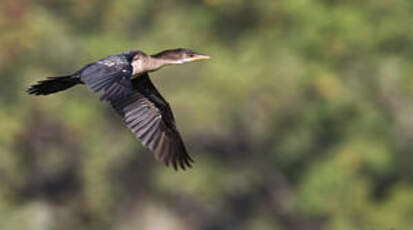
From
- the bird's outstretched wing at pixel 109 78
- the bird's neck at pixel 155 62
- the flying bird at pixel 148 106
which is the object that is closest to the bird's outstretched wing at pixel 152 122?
the flying bird at pixel 148 106

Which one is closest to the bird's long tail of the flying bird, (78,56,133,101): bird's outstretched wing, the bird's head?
the flying bird

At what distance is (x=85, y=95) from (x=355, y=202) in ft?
18.6

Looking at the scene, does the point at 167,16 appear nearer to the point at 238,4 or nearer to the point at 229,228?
the point at 238,4

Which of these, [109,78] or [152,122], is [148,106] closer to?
[152,122]

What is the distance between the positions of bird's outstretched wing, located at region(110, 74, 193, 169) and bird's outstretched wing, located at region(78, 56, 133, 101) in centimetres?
95

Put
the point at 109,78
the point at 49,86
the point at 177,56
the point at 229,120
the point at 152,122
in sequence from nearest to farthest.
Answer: the point at 109,78 < the point at 49,86 < the point at 152,122 < the point at 177,56 < the point at 229,120

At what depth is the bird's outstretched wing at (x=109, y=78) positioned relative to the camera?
1242cm

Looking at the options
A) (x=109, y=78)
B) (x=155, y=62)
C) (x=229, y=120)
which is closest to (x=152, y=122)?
(x=155, y=62)

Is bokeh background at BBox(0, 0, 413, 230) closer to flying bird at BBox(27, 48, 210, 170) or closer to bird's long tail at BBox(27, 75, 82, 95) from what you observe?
flying bird at BBox(27, 48, 210, 170)

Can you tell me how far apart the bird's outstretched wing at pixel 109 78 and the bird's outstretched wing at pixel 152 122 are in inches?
37.5

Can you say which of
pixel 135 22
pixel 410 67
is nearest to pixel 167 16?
pixel 135 22

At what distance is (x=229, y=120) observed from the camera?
28984 millimetres

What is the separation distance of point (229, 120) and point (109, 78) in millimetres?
16390

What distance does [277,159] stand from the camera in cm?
3039
